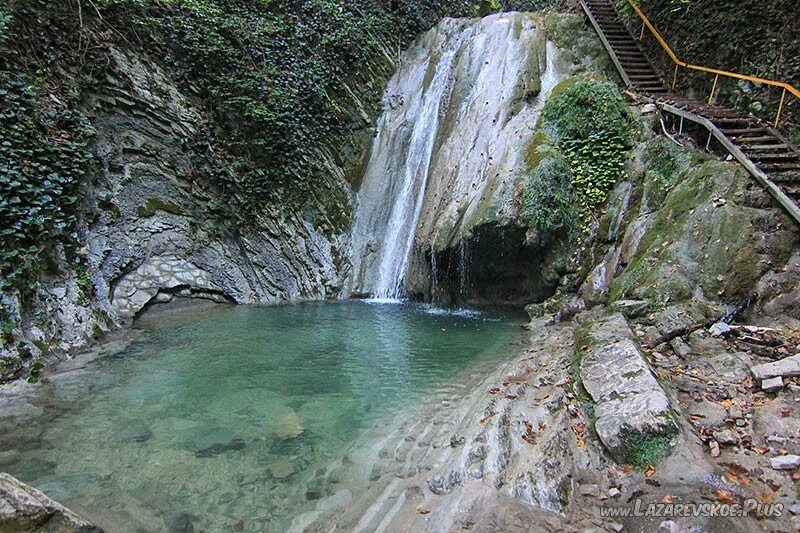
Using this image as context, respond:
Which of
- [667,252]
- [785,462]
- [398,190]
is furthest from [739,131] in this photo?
[398,190]

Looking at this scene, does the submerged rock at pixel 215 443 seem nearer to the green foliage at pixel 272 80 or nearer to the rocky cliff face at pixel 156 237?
the rocky cliff face at pixel 156 237

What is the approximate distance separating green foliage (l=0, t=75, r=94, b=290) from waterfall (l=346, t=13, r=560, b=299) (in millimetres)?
6550

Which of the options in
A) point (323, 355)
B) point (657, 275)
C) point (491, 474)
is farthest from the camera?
point (323, 355)

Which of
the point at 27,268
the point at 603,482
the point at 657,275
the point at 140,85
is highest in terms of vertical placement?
the point at 140,85

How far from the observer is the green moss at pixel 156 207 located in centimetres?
925

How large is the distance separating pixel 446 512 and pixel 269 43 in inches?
484

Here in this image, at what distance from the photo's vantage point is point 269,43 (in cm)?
1159

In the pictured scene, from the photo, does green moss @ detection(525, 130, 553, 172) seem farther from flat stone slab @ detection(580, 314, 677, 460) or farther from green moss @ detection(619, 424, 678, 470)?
green moss @ detection(619, 424, 678, 470)

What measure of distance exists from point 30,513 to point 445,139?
10979 mm

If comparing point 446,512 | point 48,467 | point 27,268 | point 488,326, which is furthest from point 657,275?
point 27,268

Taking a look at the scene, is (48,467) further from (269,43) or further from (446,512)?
(269,43)

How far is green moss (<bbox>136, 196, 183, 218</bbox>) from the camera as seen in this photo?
925 cm

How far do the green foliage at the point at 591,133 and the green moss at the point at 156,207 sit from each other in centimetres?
859

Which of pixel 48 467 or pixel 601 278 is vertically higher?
pixel 601 278
